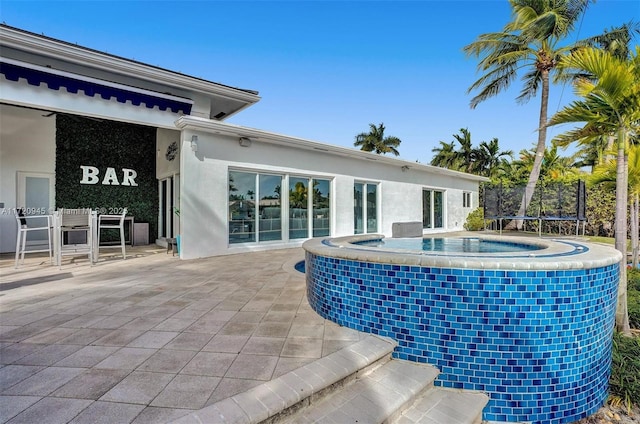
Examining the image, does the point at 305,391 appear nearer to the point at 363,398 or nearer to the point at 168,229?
the point at 363,398

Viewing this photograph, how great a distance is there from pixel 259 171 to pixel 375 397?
7711 millimetres

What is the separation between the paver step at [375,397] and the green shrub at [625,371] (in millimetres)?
2385

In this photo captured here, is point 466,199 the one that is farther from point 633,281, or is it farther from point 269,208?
point 269,208

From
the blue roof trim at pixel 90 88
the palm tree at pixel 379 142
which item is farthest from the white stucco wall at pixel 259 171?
the palm tree at pixel 379 142

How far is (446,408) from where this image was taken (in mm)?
2445

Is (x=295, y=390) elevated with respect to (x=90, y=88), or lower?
lower

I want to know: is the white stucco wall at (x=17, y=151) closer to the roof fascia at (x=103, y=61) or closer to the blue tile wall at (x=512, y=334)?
the roof fascia at (x=103, y=61)

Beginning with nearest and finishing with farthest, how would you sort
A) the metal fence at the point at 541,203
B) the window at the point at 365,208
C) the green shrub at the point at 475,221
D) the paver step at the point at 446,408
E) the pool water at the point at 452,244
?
the paver step at the point at 446,408 < the pool water at the point at 452,244 < the window at the point at 365,208 < the metal fence at the point at 541,203 < the green shrub at the point at 475,221

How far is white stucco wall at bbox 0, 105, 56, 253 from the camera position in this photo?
357 inches

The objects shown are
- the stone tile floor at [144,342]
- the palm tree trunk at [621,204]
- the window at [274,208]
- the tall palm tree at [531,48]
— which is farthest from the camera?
the tall palm tree at [531,48]

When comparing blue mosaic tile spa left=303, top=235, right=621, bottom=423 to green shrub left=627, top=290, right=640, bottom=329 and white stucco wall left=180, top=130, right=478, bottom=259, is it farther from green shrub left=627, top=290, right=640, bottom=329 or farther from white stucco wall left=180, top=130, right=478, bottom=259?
white stucco wall left=180, top=130, right=478, bottom=259

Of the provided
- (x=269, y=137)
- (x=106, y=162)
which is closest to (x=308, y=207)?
(x=269, y=137)

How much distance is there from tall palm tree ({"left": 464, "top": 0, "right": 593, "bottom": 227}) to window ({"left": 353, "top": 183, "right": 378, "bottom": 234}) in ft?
26.4

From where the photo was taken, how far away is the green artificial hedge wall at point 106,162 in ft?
32.3
